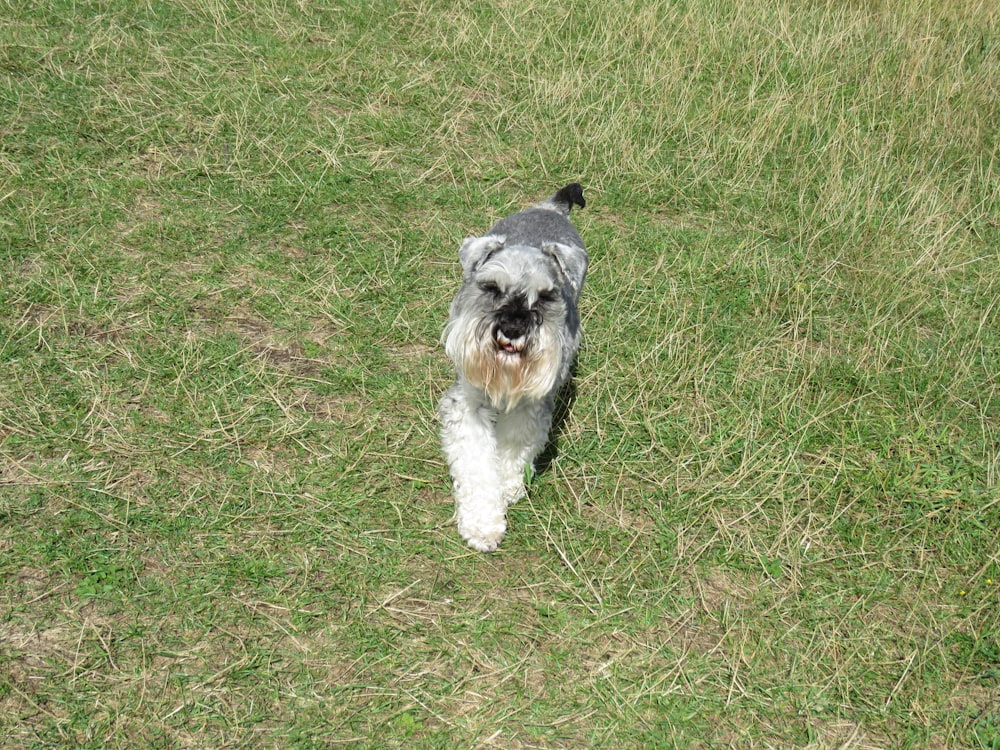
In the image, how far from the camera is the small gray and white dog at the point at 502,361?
13.9ft

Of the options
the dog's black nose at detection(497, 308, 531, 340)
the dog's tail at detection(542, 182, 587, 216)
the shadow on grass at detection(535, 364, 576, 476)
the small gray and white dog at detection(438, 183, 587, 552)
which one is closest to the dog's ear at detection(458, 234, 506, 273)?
the small gray and white dog at detection(438, 183, 587, 552)

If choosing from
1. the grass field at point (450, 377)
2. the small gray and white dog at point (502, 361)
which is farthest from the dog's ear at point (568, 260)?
the grass field at point (450, 377)

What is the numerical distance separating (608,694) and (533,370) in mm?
1782

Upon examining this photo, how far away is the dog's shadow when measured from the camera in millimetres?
5367

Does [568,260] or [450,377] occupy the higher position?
[568,260]

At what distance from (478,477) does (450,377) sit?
49.4 inches

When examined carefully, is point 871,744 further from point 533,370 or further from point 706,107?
point 706,107

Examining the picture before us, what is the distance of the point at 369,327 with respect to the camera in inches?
239

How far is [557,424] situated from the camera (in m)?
5.64

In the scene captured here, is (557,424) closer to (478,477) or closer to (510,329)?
(478,477)

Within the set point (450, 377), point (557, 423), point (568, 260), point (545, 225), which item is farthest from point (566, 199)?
point (557, 423)

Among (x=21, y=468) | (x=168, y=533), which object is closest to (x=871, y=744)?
(x=168, y=533)

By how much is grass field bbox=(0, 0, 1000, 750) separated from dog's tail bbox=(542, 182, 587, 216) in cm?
82

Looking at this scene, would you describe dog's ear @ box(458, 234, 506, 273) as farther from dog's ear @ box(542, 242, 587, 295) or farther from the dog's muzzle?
the dog's muzzle
